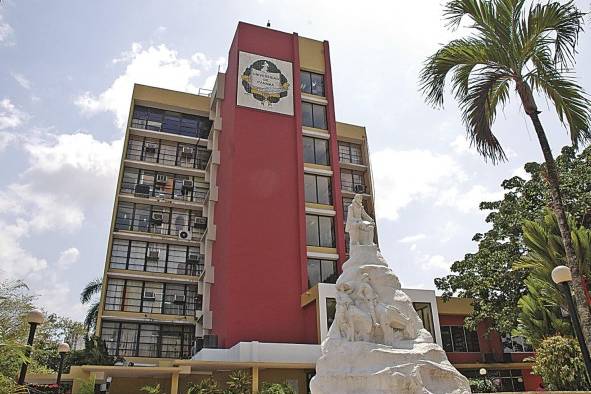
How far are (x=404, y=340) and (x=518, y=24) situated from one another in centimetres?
635

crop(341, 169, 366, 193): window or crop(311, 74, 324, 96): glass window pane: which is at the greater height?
crop(311, 74, 324, 96): glass window pane

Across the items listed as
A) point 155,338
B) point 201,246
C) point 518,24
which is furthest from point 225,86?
point 518,24

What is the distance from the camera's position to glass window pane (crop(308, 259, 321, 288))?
23.0 metres

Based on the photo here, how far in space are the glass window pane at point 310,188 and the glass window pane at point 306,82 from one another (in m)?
5.36

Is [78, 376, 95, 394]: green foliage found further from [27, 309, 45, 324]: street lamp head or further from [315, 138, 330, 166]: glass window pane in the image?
[315, 138, 330, 166]: glass window pane

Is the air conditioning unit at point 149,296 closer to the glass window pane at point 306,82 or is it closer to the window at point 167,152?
the window at point 167,152

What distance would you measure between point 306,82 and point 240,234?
1037cm

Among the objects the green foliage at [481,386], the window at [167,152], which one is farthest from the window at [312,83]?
the green foliage at [481,386]

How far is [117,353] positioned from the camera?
27078 millimetres

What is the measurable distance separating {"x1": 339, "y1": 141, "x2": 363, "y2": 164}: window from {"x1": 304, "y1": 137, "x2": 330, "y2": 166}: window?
8.79m

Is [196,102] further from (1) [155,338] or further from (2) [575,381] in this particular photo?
(2) [575,381]

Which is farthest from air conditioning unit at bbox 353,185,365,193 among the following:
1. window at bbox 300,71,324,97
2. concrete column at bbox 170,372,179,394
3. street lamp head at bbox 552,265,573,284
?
street lamp head at bbox 552,265,573,284

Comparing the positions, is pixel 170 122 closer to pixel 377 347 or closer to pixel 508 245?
pixel 508 245

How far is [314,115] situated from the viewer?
27156 mm
